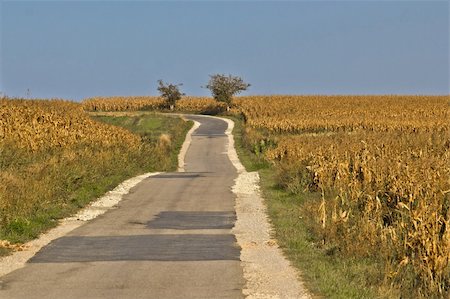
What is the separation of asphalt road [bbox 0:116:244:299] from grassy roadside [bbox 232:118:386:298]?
1133mm

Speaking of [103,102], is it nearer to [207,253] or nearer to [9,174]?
[9,174]

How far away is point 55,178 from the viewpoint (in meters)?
21.5

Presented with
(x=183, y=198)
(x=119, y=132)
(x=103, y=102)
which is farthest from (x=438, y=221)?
(x=103, y=102)

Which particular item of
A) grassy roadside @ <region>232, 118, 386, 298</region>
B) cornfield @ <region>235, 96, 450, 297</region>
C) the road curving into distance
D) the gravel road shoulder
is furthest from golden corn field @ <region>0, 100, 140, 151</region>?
grassy roadside @ <region>232, 118, 386, 298</region>

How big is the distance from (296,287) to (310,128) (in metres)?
48.5

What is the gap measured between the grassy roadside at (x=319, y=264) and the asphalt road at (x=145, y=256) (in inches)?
44.6

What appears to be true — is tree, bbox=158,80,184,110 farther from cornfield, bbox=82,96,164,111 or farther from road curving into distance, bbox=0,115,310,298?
road curving into distance, bbox=0,115,310,298

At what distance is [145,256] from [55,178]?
936 cm

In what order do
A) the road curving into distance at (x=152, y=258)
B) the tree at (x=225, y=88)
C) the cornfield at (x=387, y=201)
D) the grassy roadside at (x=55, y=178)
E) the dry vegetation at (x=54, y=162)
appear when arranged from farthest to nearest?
the tree at (x=225, y=88) → the dry vegetation at (x=54, y=162) → the grassy roadside at (x=55, y=178) → the cornfield at (x=387, y=201) → the road curving into distance at (x=152, y=258)

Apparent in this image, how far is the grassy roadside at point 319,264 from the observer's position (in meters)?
10.3

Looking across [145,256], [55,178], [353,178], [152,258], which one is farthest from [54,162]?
[152,258]

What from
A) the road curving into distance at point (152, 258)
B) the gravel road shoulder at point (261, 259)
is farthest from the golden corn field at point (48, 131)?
the gravel road shoulder at point (261, 259)

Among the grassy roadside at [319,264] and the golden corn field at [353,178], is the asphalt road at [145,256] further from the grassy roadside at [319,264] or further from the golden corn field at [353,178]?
the golden corn field at [353,178]

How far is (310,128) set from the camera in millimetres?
58500
